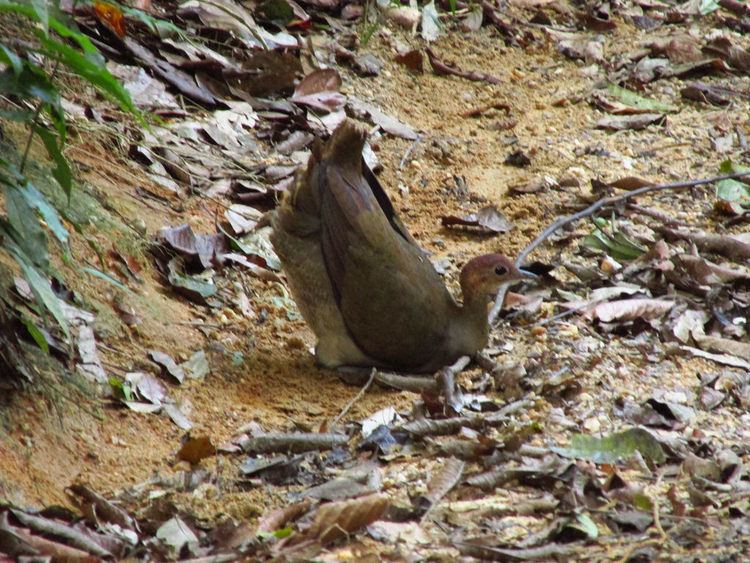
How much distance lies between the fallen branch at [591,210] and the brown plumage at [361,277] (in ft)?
1.39

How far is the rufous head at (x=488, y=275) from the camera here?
564cm

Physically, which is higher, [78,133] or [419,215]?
[78,133]

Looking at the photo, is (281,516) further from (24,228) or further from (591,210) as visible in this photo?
(591,210)

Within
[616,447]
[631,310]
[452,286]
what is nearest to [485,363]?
[631,310]

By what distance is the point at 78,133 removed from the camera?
583cm

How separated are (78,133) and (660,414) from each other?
10.8ft

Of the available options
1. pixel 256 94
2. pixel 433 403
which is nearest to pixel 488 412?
pixel 433 403

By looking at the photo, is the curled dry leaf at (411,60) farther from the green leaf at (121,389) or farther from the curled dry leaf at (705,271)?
A: the green leaf at (121,389)

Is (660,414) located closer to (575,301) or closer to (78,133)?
(575,301)

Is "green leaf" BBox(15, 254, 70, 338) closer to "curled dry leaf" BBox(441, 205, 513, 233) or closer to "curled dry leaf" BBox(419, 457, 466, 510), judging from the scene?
"curled dry leaf" BBox(419, 457, 466, 510)

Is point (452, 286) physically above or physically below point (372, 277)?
below

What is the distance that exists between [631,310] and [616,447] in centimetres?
162

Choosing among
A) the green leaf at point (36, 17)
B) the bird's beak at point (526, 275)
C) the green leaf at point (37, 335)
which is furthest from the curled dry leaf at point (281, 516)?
the bird's beak at point (526, 275)

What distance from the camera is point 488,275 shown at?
5.66 m
